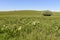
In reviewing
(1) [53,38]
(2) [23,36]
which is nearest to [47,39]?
(1) [53,38]

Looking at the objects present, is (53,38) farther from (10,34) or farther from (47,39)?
(10,34)

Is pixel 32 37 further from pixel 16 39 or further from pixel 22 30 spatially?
pixel 22 30

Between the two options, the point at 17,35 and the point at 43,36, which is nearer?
the point at 43,36

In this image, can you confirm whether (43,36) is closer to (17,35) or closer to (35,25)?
(17,35)

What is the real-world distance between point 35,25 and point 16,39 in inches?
72.2

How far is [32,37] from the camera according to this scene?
627cm

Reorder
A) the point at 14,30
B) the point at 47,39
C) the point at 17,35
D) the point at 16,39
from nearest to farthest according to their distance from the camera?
the point at 47,39, the point at 16,39, the point at 17,35, the point at 14,30

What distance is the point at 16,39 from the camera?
261 inches

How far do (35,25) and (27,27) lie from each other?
17.7 inches

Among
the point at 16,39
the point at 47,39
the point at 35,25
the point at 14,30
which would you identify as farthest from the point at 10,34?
the point at 47,39

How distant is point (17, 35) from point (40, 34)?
118 centimetres

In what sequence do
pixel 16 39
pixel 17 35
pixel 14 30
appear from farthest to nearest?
1. pixel 14 30
2. pixel 17 35
3. pixel 16 39

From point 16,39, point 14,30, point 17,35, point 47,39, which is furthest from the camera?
point 14,30

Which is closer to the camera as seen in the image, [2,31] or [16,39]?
[16,39]
